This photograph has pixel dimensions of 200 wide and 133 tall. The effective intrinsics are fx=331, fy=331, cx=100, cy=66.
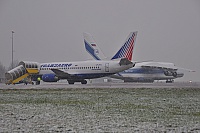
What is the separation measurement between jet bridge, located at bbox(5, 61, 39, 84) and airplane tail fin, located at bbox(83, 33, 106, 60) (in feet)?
38.3

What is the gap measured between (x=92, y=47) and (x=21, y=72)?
50.2 ft

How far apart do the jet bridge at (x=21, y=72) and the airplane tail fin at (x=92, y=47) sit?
38.3 ft

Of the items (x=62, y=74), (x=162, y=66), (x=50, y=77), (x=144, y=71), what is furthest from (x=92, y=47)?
(x=162, y=66)

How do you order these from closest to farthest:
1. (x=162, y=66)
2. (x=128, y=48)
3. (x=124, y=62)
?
(x=124, y=62), (x=128, y=48), (x=162, y=66)

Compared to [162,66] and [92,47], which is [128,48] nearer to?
[92,47]

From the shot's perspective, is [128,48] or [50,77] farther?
[128,48]

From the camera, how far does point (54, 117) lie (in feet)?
29.2

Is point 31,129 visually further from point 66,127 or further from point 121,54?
point 121,54

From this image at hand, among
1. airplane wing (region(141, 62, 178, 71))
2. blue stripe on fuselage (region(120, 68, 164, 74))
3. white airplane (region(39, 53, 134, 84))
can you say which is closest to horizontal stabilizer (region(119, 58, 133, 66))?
white airplane (region(39, 53, 134, 84))

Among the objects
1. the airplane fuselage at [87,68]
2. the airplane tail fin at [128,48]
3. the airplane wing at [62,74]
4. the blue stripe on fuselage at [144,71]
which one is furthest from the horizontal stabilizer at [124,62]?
the blue stripe on fuselage at [144,71]

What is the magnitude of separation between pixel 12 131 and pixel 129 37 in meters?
38.1

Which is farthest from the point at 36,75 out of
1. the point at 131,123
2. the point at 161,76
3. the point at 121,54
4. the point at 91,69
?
the point at 131,123

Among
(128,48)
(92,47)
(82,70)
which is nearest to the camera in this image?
(82,70)

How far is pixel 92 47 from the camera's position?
53.9 metres
